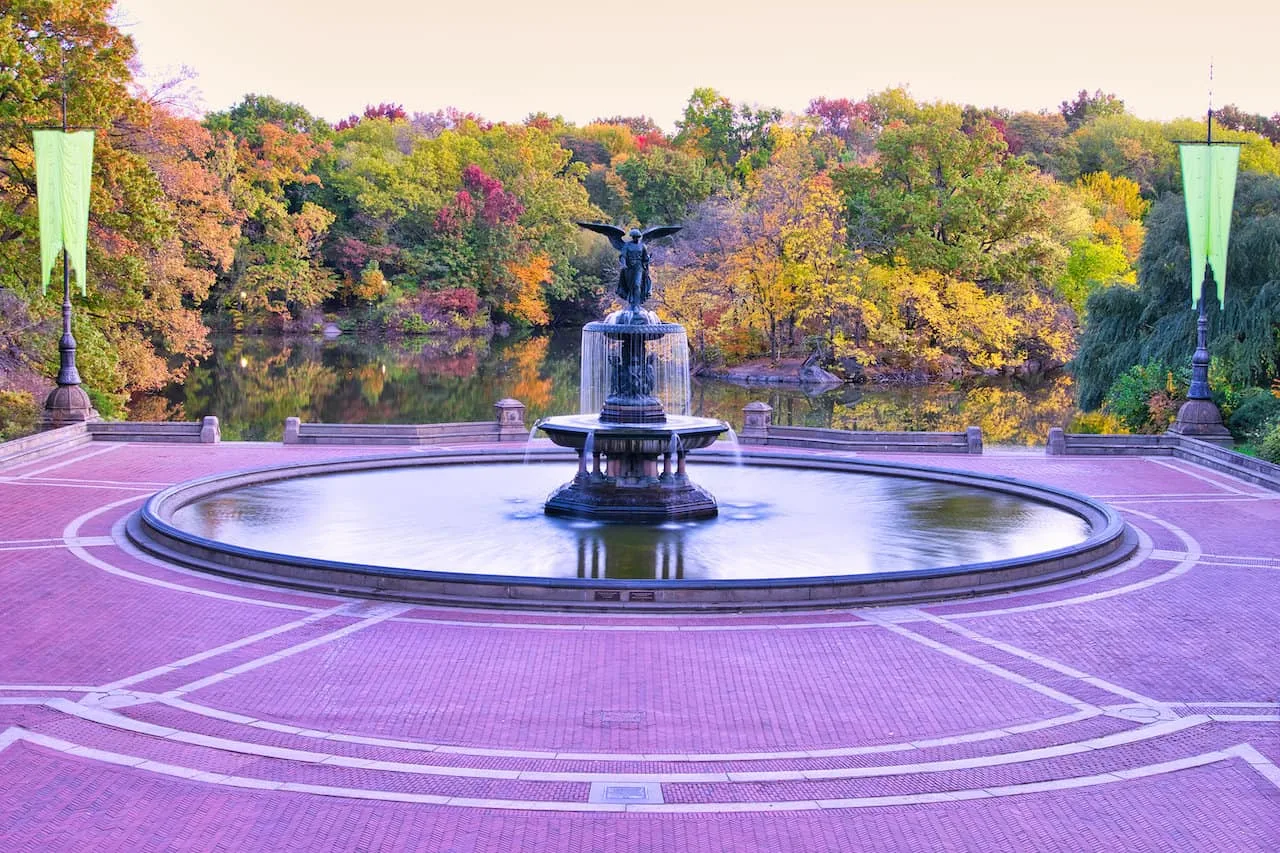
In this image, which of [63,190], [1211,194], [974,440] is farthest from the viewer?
[974,440]

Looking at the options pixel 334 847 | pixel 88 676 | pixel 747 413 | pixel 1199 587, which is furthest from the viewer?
pixel 747 413

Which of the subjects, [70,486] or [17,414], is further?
[17,414]

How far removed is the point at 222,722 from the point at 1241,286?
33814 millimetres

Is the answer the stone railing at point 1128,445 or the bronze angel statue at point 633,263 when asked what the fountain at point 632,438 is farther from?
the stone railing at point 1128,445

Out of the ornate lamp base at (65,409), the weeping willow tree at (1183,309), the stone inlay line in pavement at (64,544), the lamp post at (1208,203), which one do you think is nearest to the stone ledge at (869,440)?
the lamp post at (1208,203)

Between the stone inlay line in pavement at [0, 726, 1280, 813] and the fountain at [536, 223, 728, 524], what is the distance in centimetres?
1210

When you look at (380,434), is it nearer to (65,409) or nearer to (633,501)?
(65,409)

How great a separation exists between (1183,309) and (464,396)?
33657mm

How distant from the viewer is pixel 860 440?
35.4 metres

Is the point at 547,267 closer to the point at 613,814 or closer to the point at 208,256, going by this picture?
the point at 208,256

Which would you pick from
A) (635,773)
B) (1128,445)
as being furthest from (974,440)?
(635,773)

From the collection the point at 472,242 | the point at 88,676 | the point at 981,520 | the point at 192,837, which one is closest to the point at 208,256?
the point at 472,242

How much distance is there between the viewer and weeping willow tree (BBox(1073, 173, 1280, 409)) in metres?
37.4

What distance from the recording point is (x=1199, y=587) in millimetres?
19656
